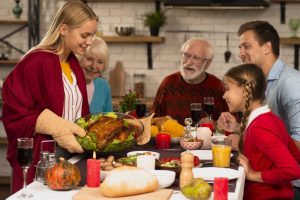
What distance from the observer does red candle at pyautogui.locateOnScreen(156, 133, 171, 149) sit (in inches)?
148

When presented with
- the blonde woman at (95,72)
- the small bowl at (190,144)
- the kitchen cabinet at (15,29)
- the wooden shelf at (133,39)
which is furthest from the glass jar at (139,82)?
the small bowl at (190,144)

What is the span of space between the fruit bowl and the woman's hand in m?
0.57

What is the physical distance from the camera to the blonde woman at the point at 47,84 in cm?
351

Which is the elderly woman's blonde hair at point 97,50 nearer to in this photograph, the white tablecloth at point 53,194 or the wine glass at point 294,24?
the white tablecloth at point 53,194

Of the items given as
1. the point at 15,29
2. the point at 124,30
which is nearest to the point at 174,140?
the point at 124,30

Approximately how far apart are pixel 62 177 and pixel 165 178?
1.30 feet

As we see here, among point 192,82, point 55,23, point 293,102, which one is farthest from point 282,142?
point 192,82

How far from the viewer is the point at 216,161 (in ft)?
10.4

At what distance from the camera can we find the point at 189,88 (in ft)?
18.1

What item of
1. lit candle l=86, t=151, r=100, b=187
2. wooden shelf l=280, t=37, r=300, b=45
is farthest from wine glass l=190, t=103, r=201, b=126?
wooden shelf l=280, t=37, r=300, b=45

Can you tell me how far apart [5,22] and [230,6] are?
8.13 feet

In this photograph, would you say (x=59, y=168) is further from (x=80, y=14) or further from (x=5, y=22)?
(x=5, y=22)

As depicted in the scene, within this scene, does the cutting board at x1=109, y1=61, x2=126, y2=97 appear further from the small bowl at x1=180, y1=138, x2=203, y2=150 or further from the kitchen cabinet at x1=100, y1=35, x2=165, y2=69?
the small bowl at x1=180, y1=138, x2=203, y2=150

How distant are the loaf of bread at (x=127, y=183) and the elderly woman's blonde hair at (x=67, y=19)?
1254 mm
